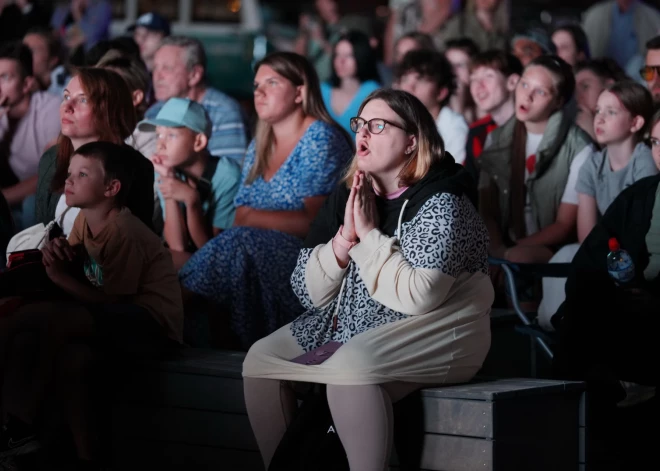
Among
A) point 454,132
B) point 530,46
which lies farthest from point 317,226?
point 530,46

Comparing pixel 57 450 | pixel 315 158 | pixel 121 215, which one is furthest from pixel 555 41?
pixel 57 450

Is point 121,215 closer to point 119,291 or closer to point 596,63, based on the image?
point 119,291

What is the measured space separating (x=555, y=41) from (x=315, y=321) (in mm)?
4981

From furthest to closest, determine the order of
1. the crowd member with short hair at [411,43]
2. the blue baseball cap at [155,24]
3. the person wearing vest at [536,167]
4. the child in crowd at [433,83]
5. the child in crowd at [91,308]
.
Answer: the blue baseball cap at [155,24] → the crowd member with short hair at [411,43] → the child in crowd at [433,83] → the person wearing vest at [536,167] → the child in crowd at [91,308]

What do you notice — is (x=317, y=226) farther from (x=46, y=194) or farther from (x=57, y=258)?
(x=46, y=194)

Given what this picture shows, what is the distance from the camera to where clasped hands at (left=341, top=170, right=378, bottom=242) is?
12.6 feet

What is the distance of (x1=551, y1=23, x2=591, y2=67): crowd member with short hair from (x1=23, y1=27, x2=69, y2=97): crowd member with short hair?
3.58 meters

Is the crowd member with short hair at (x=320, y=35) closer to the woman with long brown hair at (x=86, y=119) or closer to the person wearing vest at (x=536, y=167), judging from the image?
the person wearing vest at (x=536, y=167)

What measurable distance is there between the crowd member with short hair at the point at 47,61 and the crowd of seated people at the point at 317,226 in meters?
0.90

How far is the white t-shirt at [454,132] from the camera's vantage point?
6820 millimetres

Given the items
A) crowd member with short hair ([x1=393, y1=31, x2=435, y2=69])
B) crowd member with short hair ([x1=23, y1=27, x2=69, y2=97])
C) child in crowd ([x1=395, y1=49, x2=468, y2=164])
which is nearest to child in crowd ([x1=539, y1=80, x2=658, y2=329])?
child in crowd ([x1=395, y1=49, x2=468, y2=164])

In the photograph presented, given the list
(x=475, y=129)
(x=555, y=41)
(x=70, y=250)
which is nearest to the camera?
(x=70, y=250)

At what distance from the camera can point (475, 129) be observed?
7.07 m

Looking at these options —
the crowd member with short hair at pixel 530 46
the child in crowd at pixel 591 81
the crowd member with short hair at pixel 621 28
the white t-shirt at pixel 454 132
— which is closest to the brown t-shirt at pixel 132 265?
the white t-shirt at pixel 454 132
